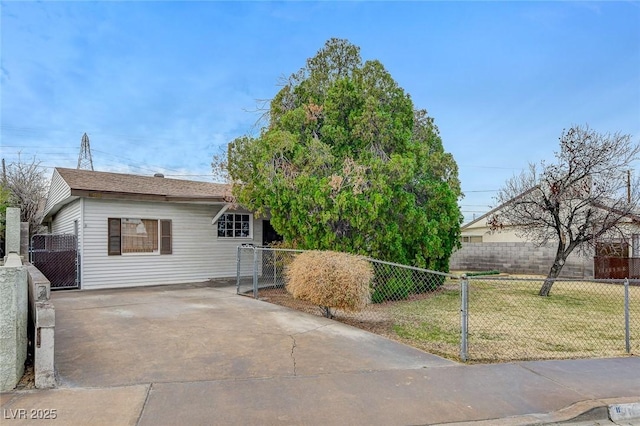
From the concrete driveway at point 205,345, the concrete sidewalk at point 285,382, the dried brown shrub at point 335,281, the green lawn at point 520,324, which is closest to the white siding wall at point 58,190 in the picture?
the concrete driveway at point 205,345

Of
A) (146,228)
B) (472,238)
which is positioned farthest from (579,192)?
(146,228)

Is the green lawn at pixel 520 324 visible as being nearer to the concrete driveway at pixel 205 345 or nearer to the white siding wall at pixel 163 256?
the concrete driveway at pixel 205 345

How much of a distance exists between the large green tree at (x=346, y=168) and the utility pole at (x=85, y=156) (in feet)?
85.4

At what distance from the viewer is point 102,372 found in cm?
418

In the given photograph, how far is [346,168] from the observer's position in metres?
8.97

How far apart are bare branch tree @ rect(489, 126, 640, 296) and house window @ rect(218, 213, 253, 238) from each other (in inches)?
348

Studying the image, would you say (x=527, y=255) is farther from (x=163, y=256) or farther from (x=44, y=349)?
(x=44, y=349)

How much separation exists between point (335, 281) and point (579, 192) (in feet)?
27.5

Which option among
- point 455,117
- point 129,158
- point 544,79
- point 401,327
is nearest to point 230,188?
point 401,327

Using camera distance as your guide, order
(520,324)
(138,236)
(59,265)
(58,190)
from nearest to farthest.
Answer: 1. (520,324)
2. (59,265)
3. (138,236)
4. (58,190)

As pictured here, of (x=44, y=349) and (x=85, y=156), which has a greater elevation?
(x=85, y=156)

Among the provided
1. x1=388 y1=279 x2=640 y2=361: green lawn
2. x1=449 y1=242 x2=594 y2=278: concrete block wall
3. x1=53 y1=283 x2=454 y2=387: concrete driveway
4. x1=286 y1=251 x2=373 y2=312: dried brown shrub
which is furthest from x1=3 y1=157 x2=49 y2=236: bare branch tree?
x1=449 y1=242 x2=594 y2=278: concrete block wall

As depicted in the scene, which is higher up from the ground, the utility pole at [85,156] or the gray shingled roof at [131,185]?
the utility pole at [85,156]

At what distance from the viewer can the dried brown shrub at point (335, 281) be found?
6.76m
